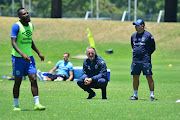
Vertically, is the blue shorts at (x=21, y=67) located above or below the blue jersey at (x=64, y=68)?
above

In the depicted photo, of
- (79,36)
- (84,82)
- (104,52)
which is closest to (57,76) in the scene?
(84,82)

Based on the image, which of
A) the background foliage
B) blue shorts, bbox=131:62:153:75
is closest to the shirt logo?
blue shorts, bbox=131:62:153:75

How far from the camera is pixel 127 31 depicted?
128 ft

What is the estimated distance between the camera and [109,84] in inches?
671

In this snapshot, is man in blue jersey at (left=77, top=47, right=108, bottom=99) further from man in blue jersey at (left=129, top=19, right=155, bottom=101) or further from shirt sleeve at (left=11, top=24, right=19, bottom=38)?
shirt sleeve at (left=11, top=24, right=19, bottom=38)

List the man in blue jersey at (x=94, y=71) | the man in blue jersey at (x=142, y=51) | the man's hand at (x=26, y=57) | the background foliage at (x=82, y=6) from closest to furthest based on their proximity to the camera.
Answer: the man's hand at (x=26, y=57), the man in blue jersey at (x=94, y=71), the man in blue jersey at (x=142, y=51), the background foliage at (x=82, y=6)

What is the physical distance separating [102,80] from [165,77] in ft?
29.7

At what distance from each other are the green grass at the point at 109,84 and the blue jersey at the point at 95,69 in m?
0.58

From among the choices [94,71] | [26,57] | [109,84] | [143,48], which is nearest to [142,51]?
[143,48]

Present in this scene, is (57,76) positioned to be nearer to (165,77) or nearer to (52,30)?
(165,77)

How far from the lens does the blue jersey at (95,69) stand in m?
Answer: 11.9

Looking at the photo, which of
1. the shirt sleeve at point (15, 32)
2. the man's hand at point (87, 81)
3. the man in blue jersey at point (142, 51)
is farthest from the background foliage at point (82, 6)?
the shirt sleeve at point (15, 32)

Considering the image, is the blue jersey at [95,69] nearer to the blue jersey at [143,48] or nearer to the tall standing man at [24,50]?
the blue jersey at [143,48]

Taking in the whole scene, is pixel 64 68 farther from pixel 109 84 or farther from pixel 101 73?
pixel 101 73
